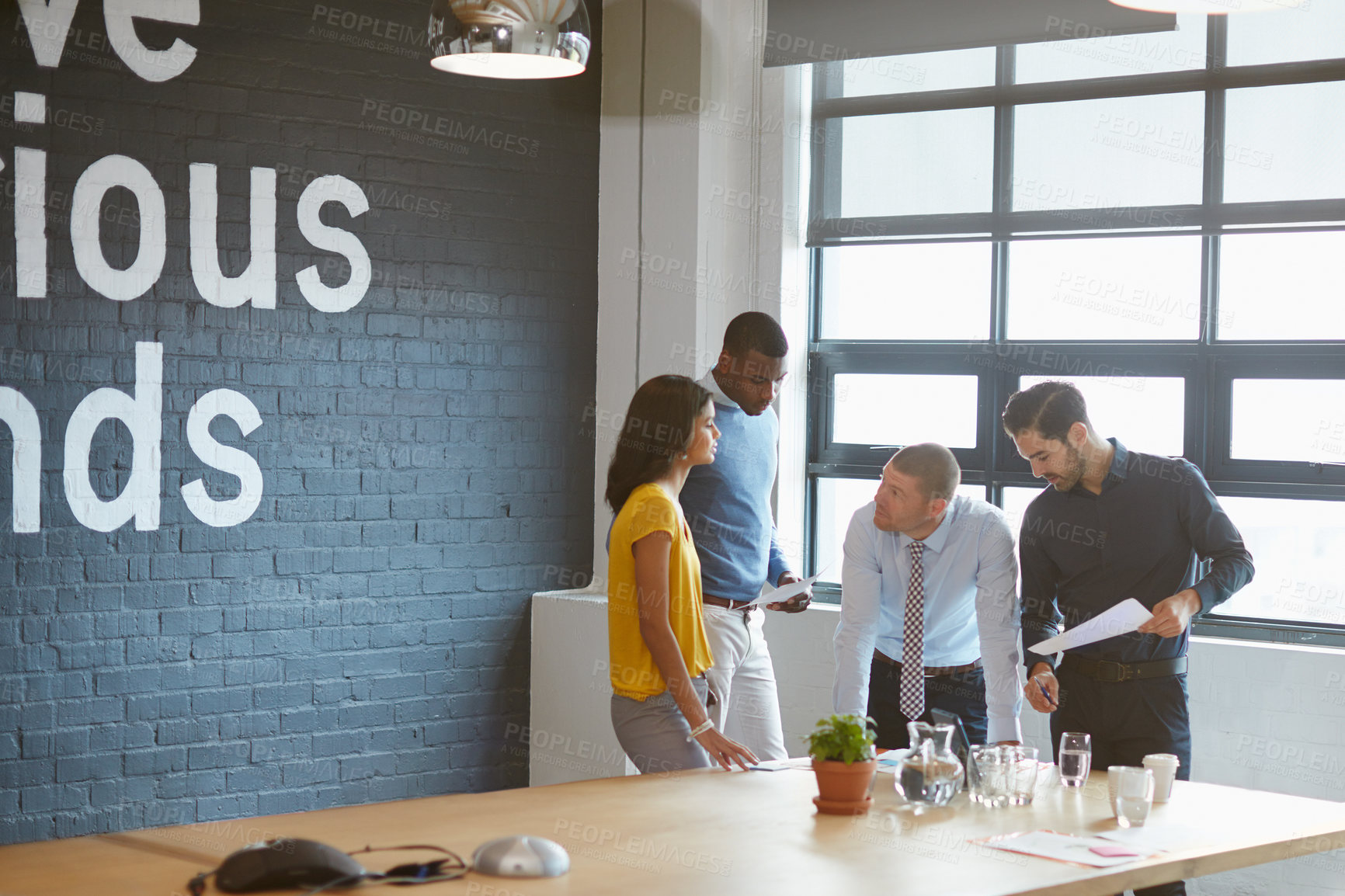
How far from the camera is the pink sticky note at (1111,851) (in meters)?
2.40

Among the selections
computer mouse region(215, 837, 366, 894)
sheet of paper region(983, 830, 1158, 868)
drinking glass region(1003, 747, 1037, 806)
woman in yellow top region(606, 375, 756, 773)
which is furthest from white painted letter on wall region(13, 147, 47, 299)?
sheet of paper region(983, 830, 1158, 868)

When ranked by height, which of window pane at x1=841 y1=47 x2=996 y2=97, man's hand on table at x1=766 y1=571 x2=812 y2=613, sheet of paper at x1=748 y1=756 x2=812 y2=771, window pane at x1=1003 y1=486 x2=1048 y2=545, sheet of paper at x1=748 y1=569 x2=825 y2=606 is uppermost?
window pane at x1=841 y1=47 x2=996 y2=97

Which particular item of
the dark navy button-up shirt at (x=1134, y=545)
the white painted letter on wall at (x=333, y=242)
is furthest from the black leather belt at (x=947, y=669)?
the white painted letter on wall at (x=333, y=242)

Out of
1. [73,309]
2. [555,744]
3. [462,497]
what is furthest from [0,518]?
[555,744]

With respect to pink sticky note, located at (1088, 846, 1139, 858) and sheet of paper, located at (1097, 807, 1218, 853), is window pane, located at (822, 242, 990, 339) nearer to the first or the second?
sheet of paper, located at (1097, 807, 1218, 853)

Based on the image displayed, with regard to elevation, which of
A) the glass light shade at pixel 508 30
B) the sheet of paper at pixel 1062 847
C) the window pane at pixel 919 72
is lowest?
the sheet of paper at pixel 1062 847

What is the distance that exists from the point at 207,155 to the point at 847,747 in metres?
2.96

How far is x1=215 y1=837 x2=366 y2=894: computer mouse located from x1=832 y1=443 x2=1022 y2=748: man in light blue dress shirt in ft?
5.56

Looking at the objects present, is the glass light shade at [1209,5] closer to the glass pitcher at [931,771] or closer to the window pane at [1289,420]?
the glass pitcher at [931,771]

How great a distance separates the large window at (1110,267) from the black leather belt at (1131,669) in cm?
109

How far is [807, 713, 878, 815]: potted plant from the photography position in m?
2.62

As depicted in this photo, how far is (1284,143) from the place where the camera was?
4.38 meters

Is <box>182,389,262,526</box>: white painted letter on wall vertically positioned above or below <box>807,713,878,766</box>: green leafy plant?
above

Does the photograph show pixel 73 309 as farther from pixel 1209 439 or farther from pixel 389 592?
pixel 1209 439
